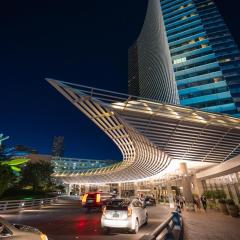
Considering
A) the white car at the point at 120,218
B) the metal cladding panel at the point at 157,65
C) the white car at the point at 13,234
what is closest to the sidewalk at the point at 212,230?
the white car at the point at 120,218

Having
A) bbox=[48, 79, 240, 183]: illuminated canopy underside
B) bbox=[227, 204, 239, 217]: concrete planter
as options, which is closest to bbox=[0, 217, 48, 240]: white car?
bbox=[48, 79, 240, 183]: illuminated canopy underside

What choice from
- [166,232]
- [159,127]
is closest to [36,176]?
[159,127]

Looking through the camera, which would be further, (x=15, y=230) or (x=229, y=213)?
(x=229, y=213)

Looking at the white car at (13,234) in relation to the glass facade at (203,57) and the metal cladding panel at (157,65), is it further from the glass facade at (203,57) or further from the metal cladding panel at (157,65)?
the metal cladding panel at (157,65)

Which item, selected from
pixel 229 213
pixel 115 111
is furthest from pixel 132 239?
pixel 115 111

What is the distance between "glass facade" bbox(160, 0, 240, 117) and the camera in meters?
74.7

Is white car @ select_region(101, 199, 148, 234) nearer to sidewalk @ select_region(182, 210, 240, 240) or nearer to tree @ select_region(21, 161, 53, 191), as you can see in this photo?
sidewalk @ select_region(182, 210, 240, 240)

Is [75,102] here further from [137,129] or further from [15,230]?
[15,230]

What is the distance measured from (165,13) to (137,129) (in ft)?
341

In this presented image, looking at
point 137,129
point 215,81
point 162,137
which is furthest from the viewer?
point 215,81

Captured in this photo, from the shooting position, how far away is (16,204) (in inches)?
936

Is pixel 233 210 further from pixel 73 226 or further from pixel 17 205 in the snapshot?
pixel 17 205

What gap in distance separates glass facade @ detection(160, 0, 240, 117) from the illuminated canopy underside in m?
45.0

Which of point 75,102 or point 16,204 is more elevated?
point 75,102
